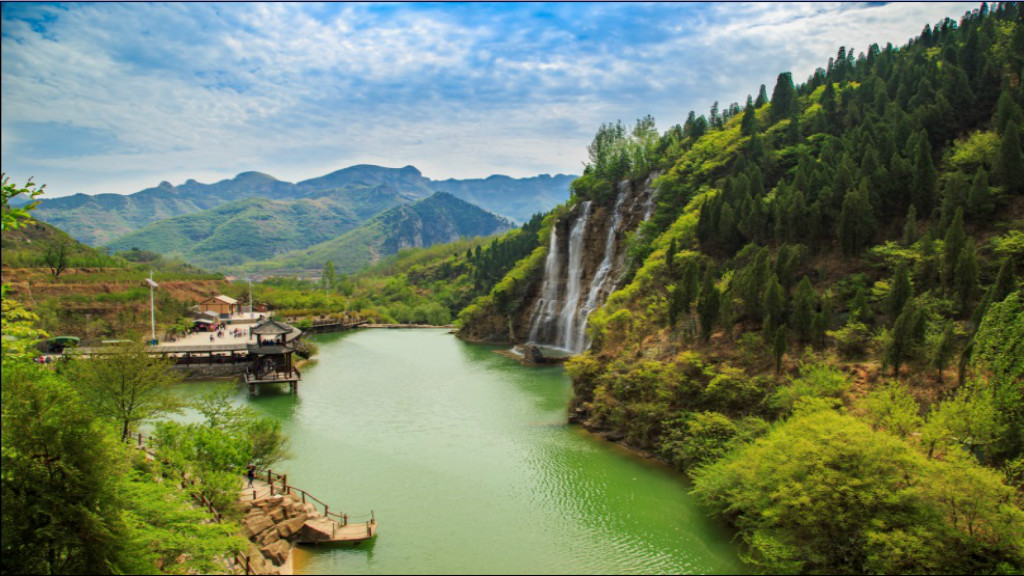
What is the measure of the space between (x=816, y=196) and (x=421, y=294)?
89182mm

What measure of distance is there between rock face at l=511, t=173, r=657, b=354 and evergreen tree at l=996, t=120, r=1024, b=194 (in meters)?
30.8

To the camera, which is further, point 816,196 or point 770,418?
point 816,196

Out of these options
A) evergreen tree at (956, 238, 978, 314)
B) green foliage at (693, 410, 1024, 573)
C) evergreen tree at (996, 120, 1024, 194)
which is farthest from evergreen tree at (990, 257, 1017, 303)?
green foliage at (693, 410, 1024, 573)

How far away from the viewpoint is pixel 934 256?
27.7 metres

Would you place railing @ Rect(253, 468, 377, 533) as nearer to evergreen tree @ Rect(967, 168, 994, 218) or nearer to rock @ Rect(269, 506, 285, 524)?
rock @ Rect(269, 506, 285, 524)

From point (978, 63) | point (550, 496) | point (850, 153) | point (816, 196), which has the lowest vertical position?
point (550, 496)

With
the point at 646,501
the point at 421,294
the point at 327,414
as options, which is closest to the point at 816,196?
the point at 646,501

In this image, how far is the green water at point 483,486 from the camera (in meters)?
19.0

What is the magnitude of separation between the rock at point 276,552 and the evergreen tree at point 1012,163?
36719mm

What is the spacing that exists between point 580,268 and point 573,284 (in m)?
2.04

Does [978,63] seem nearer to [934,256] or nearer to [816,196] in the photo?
[816,196]

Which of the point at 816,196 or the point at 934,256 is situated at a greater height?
the point at 816,196

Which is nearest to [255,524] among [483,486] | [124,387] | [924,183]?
[483,486]

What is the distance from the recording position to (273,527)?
19.5 meters
